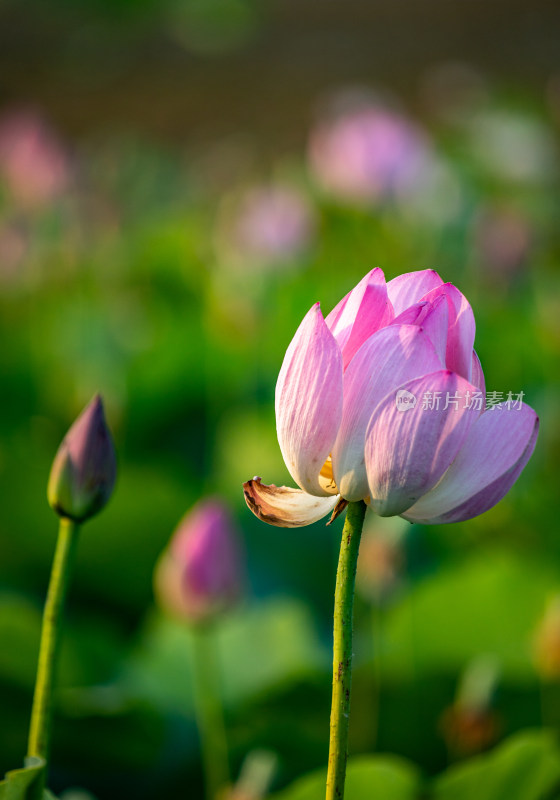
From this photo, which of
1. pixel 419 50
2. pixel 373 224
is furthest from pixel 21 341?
pixel 419 50

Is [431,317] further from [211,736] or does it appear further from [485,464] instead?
[211,736]

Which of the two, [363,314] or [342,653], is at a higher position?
[363,314]

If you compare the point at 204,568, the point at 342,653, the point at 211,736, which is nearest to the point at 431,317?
the point at 342,653

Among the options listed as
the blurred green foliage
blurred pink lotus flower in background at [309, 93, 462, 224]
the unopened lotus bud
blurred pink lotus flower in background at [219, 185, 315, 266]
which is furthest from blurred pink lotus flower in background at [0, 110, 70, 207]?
the unopened lotus bud

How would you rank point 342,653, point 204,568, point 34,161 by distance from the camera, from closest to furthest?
point 342,653 < point 204,568 < point 34,161

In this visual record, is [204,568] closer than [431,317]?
No

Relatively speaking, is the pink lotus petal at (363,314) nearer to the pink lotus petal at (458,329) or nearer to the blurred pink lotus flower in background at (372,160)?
the pink lotus petal at (458,329)

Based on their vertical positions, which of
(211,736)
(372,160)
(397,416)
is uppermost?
(372,160)

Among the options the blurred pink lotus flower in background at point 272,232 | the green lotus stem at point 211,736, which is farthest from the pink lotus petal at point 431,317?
the blurred pink lotus flower in background at point 272,232

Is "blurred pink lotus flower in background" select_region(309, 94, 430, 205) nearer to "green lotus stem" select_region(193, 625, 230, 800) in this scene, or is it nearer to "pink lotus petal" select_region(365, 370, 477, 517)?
"green lotus stem" select_region(193, 625, 230, 800)
